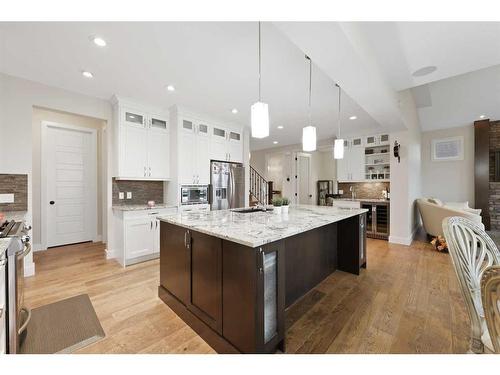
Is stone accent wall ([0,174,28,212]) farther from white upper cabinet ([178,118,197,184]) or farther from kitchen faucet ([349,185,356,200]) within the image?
kitchen faucet ([349,185,356,200])

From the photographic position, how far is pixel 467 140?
5598 millimetres

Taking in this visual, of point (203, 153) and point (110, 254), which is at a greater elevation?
point (203, 153)

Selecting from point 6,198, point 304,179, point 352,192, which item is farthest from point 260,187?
point 6,198

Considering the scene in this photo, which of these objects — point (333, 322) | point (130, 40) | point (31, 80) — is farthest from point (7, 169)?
point (333, 322)

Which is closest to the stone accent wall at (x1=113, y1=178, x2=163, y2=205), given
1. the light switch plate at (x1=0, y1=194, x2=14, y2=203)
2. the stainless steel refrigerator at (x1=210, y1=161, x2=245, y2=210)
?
the stainless steel refrigerator at (x1=210, y1=161, x2=245, y2=210)

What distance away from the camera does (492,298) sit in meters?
0.76

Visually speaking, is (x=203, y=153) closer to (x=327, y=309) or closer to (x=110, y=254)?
(x=110, y=254)

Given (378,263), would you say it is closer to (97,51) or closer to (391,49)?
(391,49)

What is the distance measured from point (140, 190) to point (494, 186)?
8.27m

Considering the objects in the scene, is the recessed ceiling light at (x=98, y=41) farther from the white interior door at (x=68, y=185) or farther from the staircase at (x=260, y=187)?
the staircase at (x=260, y=187)

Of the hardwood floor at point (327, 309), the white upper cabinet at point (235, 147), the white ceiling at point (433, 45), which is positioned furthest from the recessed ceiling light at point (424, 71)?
the white upper cabinet at point (235, 147)

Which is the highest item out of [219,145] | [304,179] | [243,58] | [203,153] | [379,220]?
[243,58]

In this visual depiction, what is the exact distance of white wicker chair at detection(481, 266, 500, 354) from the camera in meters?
0.73

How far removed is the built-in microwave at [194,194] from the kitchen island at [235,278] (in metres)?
1.79
